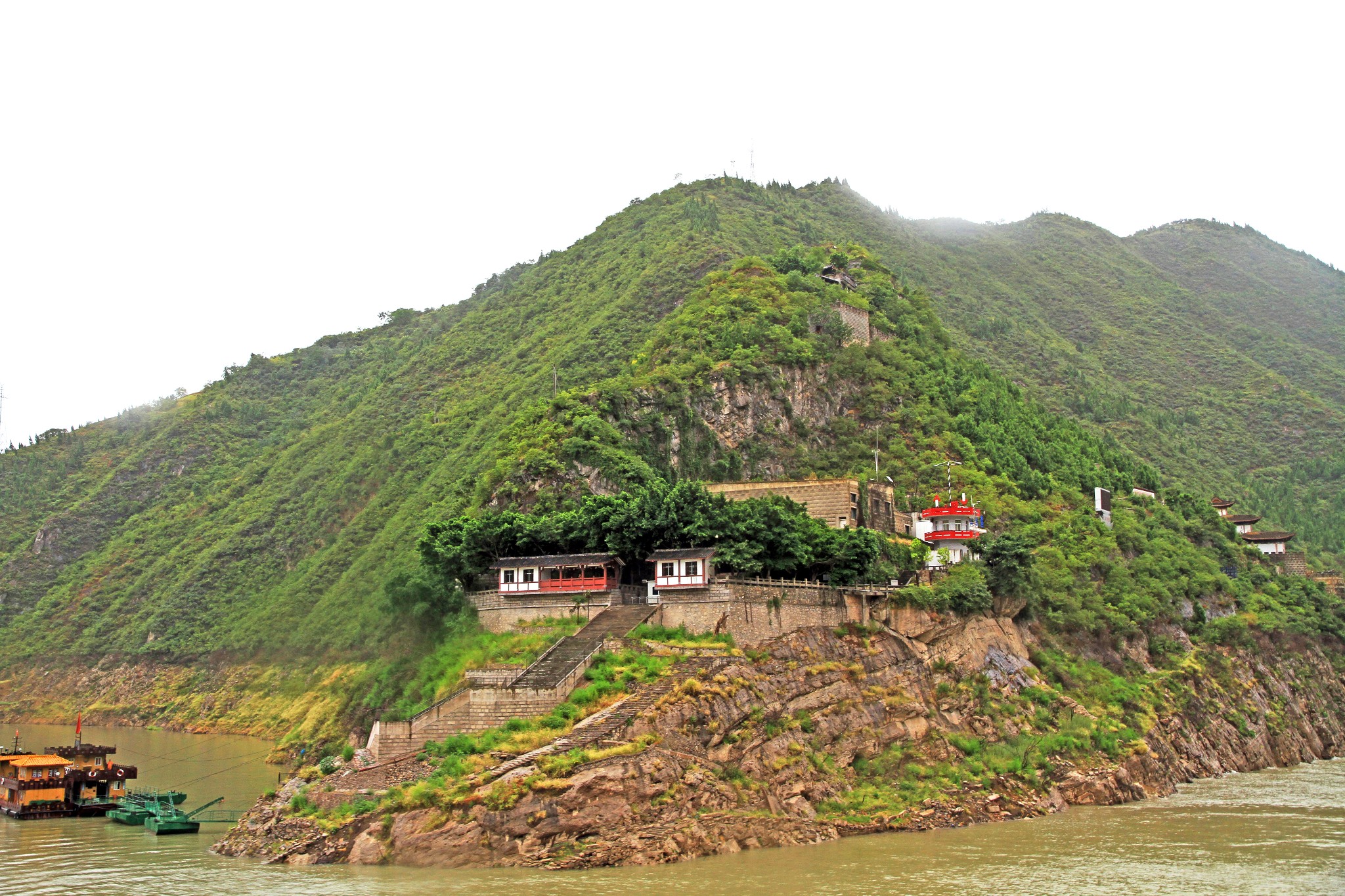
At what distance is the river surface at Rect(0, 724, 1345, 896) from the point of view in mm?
47438

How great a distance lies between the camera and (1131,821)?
2413 inches

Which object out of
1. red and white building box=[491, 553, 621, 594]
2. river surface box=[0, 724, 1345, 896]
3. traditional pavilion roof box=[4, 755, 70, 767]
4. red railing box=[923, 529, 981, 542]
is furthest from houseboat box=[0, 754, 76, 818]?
red railing box=[923, 529, 981, 542]

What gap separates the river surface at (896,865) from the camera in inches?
1868

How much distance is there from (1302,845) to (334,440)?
109m

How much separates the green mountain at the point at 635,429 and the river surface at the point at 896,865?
20.1 m

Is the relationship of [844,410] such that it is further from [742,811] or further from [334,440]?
[334,440]

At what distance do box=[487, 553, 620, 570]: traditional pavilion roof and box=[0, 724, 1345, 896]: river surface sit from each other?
16.8m

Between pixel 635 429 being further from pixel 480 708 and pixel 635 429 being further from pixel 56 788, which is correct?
pixel 56 788

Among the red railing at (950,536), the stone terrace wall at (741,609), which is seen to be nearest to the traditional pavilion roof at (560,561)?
the stone terrace wall at (741,609)

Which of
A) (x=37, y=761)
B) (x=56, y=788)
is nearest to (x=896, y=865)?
(x=56, y=788)

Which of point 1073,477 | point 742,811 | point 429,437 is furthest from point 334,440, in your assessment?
point 742,811

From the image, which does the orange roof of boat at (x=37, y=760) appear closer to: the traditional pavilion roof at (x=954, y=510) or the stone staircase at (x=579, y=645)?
the stone staircase at (x=579, y=645)

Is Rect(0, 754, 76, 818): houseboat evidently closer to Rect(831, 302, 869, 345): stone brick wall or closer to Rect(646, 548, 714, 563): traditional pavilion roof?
Rect(646, 548, 714, 563): traditional pavilion roof

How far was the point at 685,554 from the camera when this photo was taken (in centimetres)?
6462
